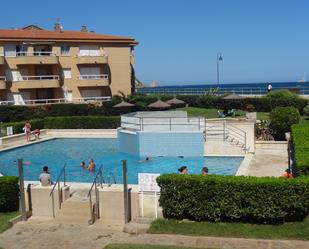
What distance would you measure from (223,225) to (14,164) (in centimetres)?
1894

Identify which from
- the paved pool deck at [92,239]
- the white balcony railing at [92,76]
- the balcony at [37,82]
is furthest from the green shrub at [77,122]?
the paved pool deck at [92,239]

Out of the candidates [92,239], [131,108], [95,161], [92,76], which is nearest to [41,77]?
[92,76]

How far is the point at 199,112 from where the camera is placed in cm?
4603

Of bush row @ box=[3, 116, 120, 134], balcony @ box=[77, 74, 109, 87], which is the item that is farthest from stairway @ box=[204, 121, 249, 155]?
balcony @ box=[77, 74, 109, 87]

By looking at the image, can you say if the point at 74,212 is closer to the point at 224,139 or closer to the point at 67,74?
the point at 224,139

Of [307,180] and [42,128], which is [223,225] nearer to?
[307,180]

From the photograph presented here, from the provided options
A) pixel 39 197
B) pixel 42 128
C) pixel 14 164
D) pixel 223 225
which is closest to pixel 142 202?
pixel 223 225

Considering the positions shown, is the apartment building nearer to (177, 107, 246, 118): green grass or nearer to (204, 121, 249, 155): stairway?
(177, 107, 246, 118): green grass

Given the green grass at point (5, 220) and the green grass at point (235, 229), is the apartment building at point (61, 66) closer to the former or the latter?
the green grass at point (5, 220)

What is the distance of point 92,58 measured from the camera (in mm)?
58125

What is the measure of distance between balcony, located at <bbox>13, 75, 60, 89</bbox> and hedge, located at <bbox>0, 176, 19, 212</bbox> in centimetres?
4045

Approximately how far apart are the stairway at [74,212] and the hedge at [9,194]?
1.74m

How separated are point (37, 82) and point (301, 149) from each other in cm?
4285

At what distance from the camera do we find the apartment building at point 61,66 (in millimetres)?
54250
